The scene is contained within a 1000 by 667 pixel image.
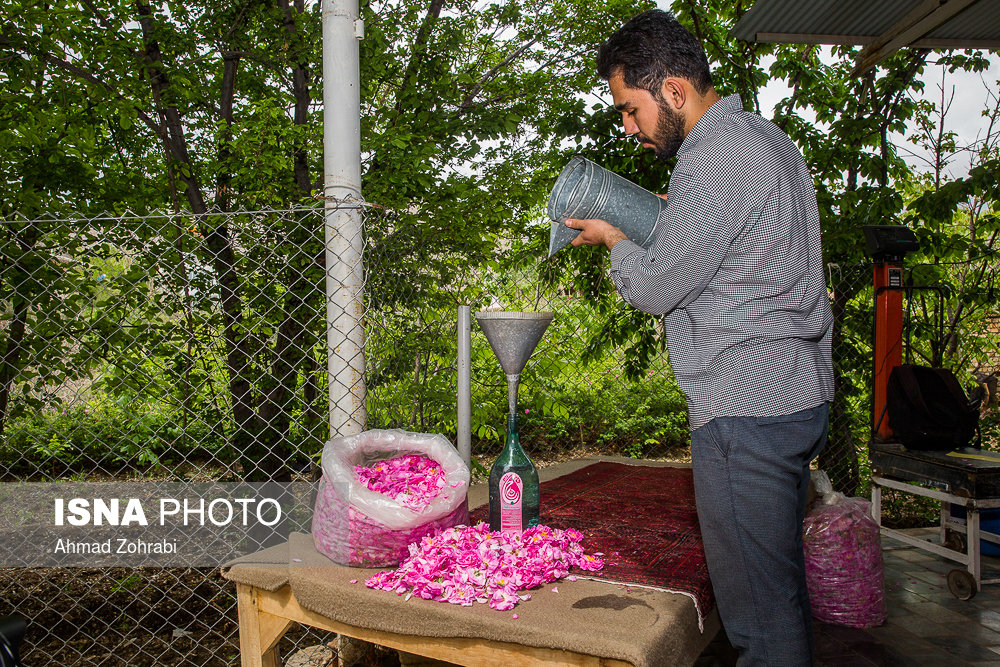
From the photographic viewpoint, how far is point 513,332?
7.44 ft

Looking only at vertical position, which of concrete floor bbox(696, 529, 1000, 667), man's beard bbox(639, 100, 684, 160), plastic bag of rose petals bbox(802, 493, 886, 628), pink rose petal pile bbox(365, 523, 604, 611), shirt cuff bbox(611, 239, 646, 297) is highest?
man's beard bbox(639, 100, 684, 160)

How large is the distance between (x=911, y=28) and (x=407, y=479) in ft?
13.2

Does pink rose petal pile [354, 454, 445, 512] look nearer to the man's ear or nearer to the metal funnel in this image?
the metal funnel

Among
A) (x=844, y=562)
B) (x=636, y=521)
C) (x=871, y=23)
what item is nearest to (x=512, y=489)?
(x=636, y=521)

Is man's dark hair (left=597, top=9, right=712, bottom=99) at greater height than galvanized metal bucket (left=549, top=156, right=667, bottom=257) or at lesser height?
greater

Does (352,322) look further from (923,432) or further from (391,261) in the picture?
(923,432)

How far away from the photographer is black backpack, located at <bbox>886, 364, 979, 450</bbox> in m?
3.93

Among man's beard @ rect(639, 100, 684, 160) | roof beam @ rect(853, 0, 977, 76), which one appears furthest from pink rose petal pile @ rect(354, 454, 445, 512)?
roof beam @ rect(853, 0, 977, 76)

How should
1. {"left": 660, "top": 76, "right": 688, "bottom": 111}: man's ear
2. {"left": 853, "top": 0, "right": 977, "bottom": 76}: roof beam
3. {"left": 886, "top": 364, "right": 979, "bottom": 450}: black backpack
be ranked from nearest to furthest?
{"left": 660, "top": 76, "right": 688, "bottom": 111}: man's ear < {"left": 853, "top": 0, "right": 977, "bottom": 76}: roof beam < {"left": 886, "top": 364, "right": 979, "bottom": 450}: black backpack

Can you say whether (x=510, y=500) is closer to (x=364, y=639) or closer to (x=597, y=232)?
(x=364, y=639)

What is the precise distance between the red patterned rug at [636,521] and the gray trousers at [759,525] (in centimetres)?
39

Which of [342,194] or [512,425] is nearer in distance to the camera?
[512,425]

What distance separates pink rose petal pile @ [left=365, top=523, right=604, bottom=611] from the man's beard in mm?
1206

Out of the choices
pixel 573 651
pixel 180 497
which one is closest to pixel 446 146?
pixel 180 497
